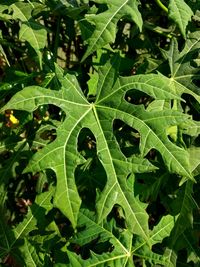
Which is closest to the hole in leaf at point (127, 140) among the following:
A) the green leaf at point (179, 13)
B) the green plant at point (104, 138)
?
the green plant at point (104, 138)

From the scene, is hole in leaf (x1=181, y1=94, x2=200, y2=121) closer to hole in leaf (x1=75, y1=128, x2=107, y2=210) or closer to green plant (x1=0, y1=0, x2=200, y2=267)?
green plant (x1=0, y1=0, x2=200, y2=267)

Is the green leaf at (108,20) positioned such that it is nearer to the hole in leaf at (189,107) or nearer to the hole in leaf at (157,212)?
the hole in leaf at (189,107)

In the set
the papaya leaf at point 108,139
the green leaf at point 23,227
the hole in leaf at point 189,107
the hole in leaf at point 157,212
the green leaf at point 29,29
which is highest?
the green leaf at point 29,29

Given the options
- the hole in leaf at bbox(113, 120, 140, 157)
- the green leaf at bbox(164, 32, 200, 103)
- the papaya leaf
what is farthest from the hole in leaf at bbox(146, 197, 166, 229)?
the papaya leaf

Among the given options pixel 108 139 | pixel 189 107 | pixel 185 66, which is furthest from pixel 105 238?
pixel 189 107

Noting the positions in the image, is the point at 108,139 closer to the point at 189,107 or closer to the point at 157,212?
the point at 189,107

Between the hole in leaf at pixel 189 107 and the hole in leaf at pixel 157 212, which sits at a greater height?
the hole in leaf at pixel 189 107

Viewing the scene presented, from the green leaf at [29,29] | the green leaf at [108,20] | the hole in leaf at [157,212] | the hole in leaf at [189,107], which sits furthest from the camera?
the hole in leaf at [157,212]
